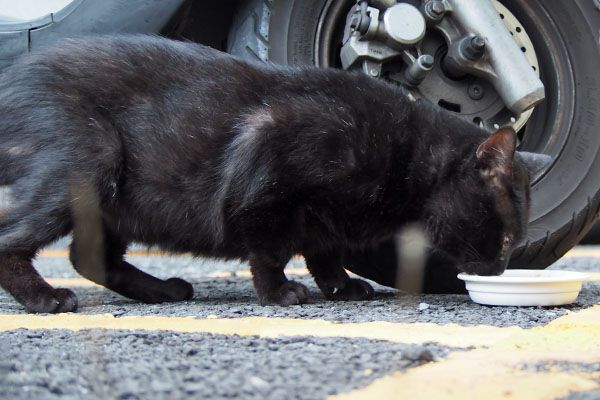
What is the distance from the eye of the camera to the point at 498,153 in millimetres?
2314

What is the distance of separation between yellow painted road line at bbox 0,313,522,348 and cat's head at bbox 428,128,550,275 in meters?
0.63

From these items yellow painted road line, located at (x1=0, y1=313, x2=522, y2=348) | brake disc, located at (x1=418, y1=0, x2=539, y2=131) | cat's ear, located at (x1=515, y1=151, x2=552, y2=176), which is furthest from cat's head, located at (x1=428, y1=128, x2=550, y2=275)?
yellow painted road line, located at (x1=0, y1=313, x2=522, y2=348)

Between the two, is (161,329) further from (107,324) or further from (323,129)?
(323,129)

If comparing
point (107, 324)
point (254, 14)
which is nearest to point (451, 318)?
point (107, 324)

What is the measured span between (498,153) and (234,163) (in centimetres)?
91

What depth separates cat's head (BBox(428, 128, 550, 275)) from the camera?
7.84ft

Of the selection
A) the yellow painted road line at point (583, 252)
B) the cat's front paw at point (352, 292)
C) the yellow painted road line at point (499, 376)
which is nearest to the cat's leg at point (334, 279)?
the cat's front paw at point (352, 292)

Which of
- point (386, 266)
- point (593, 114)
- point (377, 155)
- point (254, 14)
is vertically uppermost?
point (254, 14)

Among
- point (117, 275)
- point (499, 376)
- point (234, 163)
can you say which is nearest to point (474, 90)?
point (234, 163)

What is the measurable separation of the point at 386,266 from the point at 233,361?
4.88 feet

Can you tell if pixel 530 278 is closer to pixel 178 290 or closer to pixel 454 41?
pixel 454 41

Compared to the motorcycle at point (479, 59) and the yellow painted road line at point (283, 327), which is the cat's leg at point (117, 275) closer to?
the yellow painted road line at point (283, 327)

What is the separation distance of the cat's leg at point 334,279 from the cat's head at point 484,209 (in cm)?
37

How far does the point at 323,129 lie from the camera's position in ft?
7.75
